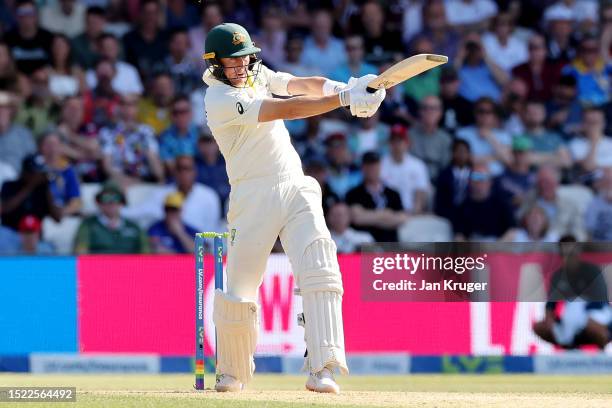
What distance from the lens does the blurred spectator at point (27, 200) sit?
13.5 meters

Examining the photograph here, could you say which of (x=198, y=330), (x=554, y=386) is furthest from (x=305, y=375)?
(x=198, y=330)

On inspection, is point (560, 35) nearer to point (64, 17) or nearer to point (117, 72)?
point (117, 72)

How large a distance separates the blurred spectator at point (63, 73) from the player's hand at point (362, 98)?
8143mm

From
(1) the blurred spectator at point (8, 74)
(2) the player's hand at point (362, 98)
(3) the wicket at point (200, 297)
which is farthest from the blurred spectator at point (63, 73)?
(2) the player's hand at point (362, 98)

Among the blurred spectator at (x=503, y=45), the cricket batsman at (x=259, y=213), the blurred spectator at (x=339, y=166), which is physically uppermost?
the blurred spectator at (x=503, y=45)

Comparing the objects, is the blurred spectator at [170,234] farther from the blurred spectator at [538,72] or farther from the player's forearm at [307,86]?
the player's forearm at [307,86]

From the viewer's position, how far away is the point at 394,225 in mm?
13656

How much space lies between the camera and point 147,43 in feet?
49.3

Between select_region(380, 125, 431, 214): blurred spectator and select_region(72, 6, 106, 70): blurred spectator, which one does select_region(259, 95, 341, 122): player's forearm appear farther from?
select_region(72, 6, 106, 70): blurred spectator

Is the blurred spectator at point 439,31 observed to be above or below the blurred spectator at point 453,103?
above

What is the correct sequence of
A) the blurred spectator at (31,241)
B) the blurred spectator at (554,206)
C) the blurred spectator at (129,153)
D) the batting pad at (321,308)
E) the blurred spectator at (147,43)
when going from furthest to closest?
the blurred spectator at (147,43) → the blurred spectator at (129,153) → the blurred spectator at (554,206) → the blurred spectator at (31,241) → the batting pad at (321,308)

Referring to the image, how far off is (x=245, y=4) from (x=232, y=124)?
834 centimetres

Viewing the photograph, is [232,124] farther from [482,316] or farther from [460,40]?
[460,40]

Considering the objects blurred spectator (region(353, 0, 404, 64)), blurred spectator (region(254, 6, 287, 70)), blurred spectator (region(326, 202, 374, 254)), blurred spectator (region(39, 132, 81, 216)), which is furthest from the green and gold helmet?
blurred spectator (region(353, 0, 404, 64))
